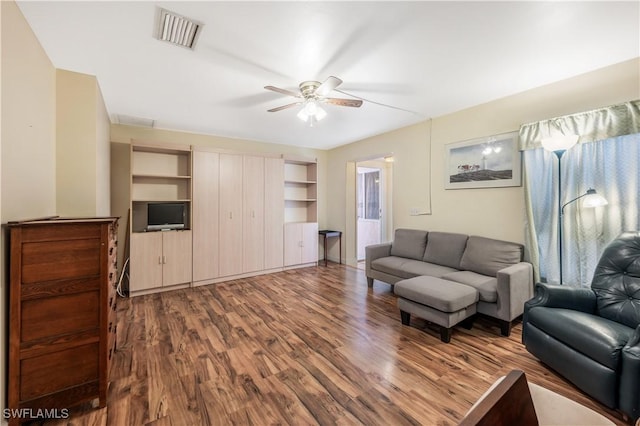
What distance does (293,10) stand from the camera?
5.55 ft

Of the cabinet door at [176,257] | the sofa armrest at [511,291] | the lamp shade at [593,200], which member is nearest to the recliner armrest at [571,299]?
the sofa armrest at [511,291]

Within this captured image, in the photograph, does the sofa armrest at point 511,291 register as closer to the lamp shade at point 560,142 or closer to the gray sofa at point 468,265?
the gray sofa at point 468,265

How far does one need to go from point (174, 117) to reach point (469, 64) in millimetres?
3665

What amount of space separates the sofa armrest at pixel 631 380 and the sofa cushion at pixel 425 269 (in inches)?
64.7

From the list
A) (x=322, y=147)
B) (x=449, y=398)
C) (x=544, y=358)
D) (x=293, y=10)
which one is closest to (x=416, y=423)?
(x=449, y=398)

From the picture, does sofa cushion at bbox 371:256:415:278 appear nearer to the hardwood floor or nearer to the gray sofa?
the gray sofa

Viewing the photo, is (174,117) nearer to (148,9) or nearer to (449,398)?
(148,9)

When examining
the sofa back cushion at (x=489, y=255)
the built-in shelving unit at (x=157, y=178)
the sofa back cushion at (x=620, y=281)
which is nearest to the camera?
the sofa back cushion at (x=620, y=281)

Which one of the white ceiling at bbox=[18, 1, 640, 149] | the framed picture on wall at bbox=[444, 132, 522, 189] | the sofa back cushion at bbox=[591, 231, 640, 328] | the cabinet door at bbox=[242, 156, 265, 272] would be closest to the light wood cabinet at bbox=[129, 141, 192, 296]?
the cabinet door at bbox=[242, 156, 265, 272]

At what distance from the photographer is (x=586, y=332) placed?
5.82 feet

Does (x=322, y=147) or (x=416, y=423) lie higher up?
(x=322, y=147)

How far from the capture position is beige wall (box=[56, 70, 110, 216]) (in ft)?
7.64

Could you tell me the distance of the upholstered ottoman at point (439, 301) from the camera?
246cm

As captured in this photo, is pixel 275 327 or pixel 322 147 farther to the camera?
A: pixel 322 147
